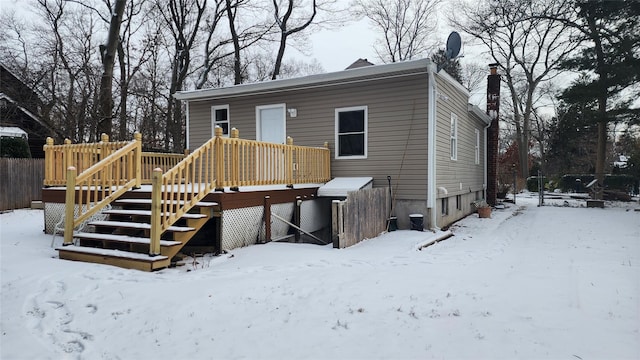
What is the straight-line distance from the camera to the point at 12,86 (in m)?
18.8

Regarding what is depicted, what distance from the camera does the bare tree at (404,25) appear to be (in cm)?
2652

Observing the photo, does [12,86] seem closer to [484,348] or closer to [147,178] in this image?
[147,178]

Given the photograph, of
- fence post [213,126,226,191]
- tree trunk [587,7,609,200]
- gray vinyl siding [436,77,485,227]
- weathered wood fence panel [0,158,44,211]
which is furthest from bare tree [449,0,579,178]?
weathered wood fence panel [0,158,44,211]

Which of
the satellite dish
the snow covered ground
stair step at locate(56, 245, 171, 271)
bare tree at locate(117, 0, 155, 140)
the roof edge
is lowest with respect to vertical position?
the snow covered ground

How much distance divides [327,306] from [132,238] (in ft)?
11.0

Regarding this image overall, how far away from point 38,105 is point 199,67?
8.32 meters

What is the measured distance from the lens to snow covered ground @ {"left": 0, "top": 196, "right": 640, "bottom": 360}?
3.03 metres

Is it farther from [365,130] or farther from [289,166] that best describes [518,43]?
[289,166]

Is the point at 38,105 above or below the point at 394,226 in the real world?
above

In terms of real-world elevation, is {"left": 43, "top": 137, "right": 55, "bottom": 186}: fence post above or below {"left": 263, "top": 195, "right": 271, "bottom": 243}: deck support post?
above

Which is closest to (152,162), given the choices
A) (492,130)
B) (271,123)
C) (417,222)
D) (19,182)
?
(271,123)

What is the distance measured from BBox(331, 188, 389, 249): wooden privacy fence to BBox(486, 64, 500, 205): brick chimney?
8.15 m

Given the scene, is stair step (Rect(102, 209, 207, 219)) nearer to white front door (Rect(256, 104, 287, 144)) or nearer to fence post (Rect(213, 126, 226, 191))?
fence post (Rect(213, 126, 226, 191))

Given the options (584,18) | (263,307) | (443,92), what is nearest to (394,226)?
(443,92)
